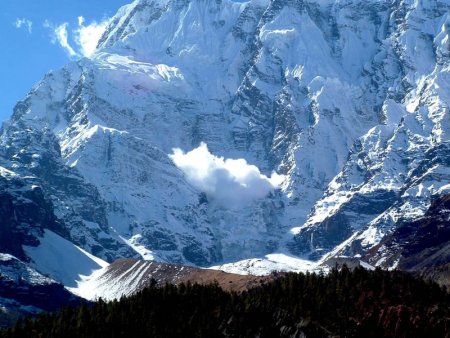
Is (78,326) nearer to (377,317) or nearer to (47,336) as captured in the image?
(47,336)

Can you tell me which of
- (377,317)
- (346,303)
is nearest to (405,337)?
(377,317)

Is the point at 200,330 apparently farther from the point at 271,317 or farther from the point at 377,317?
the point at 377,317

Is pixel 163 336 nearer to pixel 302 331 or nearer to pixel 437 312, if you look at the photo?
pixel 302 331

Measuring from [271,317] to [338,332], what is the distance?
709 inches

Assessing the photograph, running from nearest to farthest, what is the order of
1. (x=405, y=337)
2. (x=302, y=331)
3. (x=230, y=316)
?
(x=405, y=337), (x=302, y=331), (x=230, y=316)

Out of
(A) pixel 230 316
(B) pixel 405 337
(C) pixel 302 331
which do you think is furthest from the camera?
(A) pixel 230 316

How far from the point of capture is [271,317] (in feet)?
638

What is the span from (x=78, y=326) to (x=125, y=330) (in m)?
9.58

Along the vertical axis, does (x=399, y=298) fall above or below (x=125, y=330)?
above

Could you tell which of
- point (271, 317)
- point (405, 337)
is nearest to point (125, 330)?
point (271, 317)

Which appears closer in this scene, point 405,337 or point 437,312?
point 405,337

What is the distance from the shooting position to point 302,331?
184500mm

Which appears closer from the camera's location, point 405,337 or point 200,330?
point 405,337

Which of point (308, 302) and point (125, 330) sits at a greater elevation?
point (308, 302)
